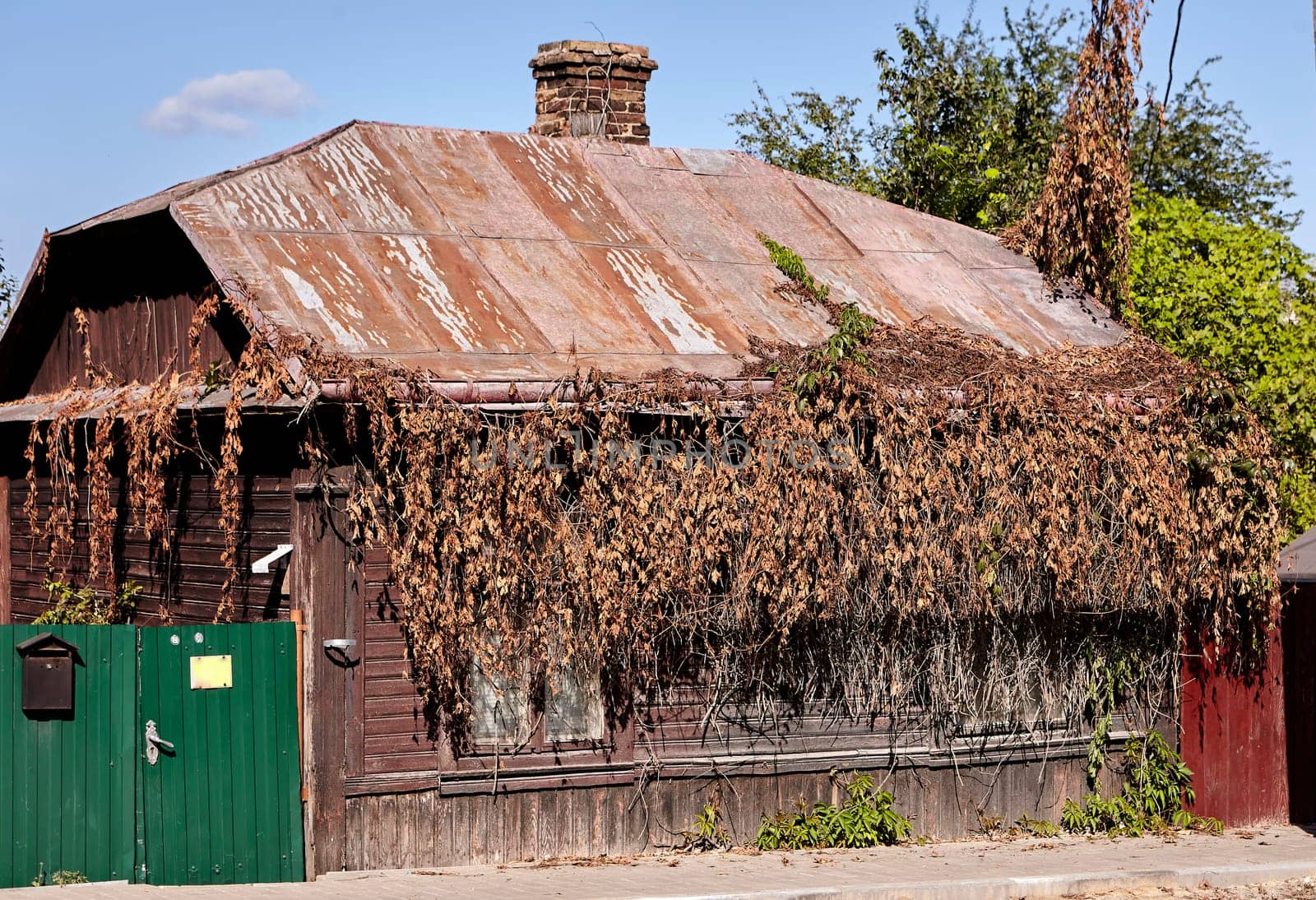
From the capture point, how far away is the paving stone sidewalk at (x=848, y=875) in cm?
909

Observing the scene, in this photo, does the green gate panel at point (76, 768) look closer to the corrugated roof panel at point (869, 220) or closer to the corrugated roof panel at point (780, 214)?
the corrugated roof panel at point (780, 214)

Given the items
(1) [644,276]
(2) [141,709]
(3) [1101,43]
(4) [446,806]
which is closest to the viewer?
(2) [141,709]

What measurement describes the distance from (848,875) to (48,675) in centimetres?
498

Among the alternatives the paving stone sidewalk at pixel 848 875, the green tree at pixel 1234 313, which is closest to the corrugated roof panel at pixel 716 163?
the green tree at pixel 1234 313

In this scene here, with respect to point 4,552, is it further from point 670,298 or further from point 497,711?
point 670,298

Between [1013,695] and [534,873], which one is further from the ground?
[1013,695]

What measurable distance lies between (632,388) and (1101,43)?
6857 mm

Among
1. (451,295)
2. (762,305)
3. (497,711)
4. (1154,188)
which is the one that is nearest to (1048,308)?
(762,305)

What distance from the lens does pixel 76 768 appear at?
9.16 metres

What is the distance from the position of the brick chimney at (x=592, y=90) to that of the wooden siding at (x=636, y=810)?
22.0 feet

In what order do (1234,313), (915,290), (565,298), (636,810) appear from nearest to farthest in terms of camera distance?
(636,810)
(565,298)
(915,290)
(1234,313)

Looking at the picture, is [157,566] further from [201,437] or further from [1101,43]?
[1101,43]

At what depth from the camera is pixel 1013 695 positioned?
1162 cm

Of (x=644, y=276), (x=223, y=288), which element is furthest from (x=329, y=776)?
(x=644, y=276)
